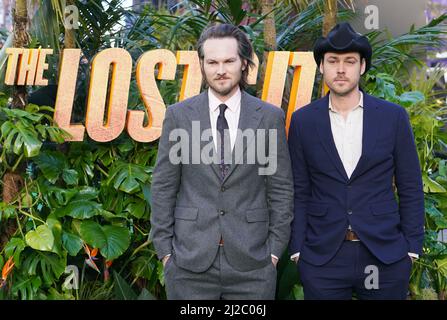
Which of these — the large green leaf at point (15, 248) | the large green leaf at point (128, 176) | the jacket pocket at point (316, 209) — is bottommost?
the large green leaf at point (15, 248)

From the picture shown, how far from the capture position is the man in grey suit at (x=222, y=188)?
2.76 meters

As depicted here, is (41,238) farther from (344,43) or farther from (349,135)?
(344,43)

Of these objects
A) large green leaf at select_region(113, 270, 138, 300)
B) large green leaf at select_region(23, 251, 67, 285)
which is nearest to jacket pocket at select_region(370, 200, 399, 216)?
large green leaf at select_region(113, 270, 138, 300)

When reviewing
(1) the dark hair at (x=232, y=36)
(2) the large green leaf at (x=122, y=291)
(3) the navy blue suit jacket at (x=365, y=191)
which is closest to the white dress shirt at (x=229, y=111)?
(1) the dark hair at (x=232, y=36)

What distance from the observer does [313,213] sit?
9.52 feet

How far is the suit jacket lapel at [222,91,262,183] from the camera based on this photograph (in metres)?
2.77

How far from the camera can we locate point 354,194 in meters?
2.83

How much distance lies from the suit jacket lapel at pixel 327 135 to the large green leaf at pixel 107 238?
1.80 metres

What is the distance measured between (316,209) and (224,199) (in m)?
0.43

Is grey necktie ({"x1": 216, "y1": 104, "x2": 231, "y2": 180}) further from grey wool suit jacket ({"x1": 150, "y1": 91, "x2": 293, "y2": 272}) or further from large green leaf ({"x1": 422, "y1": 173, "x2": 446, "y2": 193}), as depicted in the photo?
large green leaf ({"x1": 422, "y1": 173, "x2": 446, "y2": 193})

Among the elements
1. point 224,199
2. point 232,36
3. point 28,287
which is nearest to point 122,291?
point 28,287

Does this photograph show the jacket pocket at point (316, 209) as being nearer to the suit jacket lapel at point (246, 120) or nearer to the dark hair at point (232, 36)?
the suit jacket lapel at point (246, 120)
